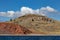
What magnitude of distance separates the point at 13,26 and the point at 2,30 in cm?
1128

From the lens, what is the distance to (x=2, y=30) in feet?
548

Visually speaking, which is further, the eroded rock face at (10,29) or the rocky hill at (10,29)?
the rocky hill at (10,29)

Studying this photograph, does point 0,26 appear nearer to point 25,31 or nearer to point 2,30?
point 2,30

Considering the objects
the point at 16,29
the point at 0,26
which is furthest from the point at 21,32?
the point at 0,26

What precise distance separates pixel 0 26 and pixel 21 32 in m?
16.9

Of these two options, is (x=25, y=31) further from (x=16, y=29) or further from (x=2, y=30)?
(x=2, y=30)

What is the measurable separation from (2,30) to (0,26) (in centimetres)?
779

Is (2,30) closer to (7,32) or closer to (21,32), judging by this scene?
(7,32)

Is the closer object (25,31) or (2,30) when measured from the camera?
(2,30)

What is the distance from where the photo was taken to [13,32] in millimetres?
170250

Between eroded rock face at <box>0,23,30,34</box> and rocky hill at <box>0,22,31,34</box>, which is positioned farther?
rocky hill at <box>0,22,31,34</box>

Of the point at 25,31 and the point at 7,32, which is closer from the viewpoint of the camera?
the point at 7,32

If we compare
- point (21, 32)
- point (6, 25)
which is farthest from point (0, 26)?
point (21, 32)

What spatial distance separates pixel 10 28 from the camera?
171625mm
